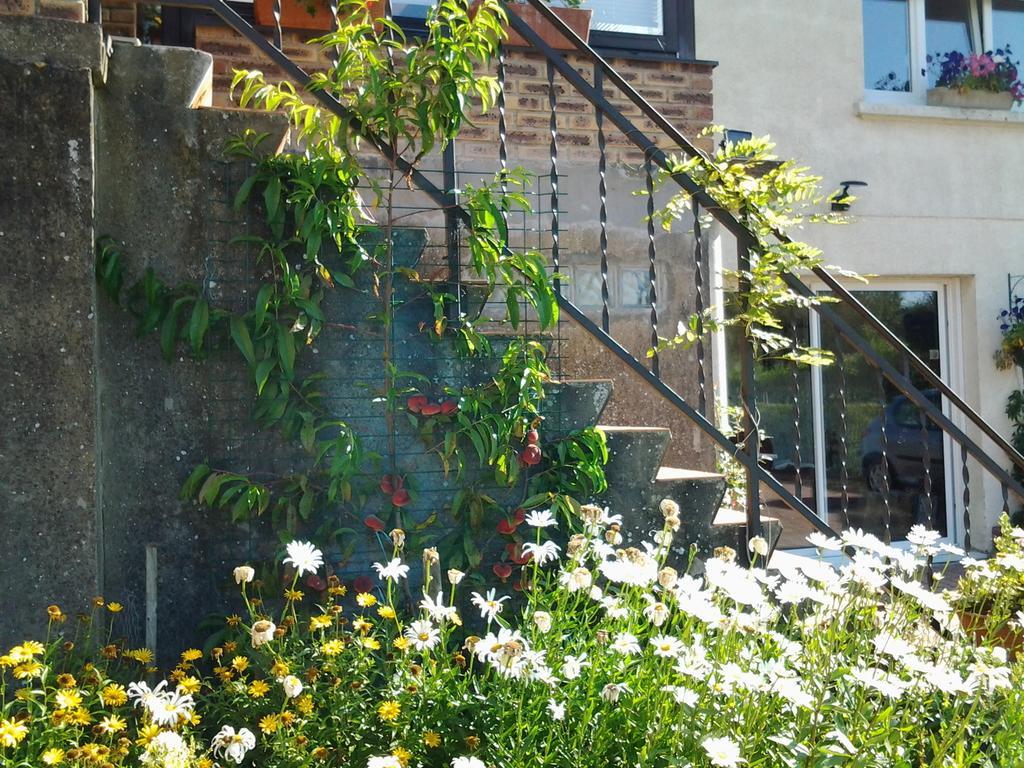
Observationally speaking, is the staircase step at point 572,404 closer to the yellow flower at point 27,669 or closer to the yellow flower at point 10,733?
the yellow flower at point 27,669

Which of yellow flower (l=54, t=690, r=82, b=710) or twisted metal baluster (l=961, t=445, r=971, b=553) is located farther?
twisted metal baluster (l=961, t=445, r=971, b=553)

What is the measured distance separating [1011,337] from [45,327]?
6284 millimetres

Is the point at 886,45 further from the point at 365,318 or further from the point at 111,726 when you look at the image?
the point at 111,726

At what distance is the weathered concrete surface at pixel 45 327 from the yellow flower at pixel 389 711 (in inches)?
41.9

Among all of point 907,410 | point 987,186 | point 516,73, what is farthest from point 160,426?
point 987,186

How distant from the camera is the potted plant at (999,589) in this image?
2.94 meters

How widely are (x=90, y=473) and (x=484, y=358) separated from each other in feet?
4.16

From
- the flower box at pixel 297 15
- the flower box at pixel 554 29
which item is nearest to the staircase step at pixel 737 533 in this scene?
the flower box at pixel 554 29

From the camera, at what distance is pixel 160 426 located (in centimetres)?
319

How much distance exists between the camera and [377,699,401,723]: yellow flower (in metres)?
2.31

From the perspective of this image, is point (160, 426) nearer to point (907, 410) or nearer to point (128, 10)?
point (128, 10)

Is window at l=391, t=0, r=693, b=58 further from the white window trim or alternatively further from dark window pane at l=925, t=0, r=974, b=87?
dark window pane at l=925, t=0, r=974, b=87

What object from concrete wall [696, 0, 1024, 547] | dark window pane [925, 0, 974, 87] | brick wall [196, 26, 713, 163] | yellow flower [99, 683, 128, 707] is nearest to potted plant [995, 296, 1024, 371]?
concrete wall [696, 0, 1024, 547]

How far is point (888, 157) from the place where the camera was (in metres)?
7.01
